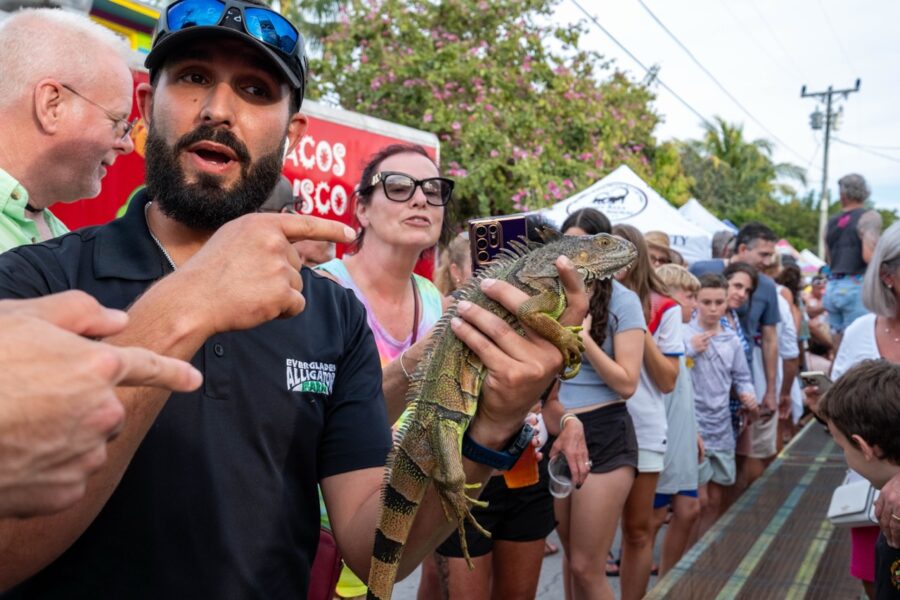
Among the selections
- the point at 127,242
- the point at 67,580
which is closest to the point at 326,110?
the point at 127,242

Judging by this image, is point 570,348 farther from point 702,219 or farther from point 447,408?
point 702,219

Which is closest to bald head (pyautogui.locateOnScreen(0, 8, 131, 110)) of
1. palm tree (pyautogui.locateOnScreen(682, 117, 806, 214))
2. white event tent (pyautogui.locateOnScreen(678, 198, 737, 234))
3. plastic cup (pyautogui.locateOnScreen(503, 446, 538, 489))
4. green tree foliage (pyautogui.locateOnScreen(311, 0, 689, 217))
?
plastic cup (pyautogui.locateOnScreen(503, 446, 538, 489))

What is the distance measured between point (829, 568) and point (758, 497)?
140 cm

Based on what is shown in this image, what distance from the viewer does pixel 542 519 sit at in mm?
4000

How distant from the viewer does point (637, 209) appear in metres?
10.7

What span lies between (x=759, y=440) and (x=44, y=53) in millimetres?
6843

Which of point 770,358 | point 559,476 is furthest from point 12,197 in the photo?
point 770,358

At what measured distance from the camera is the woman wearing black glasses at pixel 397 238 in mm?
3602

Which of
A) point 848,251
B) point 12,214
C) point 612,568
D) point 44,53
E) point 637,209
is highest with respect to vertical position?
point 637,209

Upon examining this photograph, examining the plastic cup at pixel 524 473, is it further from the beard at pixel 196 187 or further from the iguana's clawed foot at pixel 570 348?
the beard at pixel 196 187

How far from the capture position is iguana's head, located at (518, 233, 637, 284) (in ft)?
7.20

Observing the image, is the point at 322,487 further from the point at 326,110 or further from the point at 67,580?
the point at 326,110

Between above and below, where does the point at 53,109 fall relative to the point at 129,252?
above

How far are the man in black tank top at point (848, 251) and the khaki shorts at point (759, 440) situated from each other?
2.01 meters
